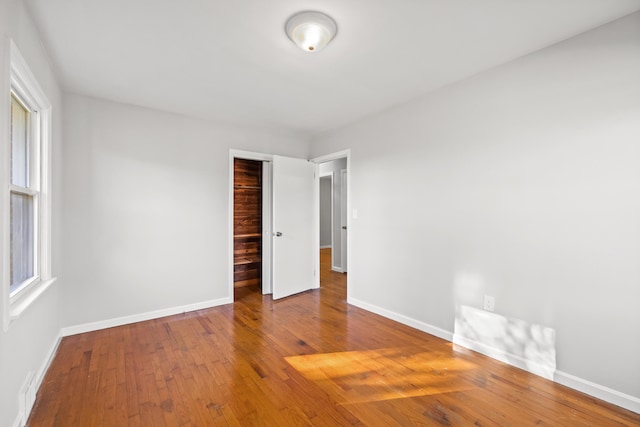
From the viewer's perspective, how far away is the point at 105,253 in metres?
3.11

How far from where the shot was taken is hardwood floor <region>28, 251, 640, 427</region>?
1766 millimetres

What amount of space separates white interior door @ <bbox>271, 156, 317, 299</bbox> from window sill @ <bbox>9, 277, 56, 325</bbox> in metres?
2.33

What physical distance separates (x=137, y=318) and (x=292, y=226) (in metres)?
2.15

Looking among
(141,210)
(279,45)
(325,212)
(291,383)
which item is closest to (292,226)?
(141,210)

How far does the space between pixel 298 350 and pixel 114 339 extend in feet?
5.92

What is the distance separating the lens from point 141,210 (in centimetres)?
332

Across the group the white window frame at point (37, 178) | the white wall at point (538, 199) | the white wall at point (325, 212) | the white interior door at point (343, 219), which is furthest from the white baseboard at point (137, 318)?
the white wall at point (325, 212)

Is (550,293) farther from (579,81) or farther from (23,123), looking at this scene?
(23,123)

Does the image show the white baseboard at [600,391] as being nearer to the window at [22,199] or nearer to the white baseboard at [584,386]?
the white baseboard at [584,386]

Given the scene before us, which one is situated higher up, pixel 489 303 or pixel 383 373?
pixel 489 303

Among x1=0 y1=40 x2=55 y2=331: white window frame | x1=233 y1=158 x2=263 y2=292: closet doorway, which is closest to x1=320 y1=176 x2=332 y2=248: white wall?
x1=233 y1=158 x2=263 y2=292: closet doorway

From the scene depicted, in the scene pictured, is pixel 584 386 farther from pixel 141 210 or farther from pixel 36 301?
pixel 141 210

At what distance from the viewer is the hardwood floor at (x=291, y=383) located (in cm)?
177

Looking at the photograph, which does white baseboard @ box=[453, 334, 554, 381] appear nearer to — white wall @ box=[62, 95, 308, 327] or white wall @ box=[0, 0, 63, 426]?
white wall @ box=[62, 95, 308, 327]
